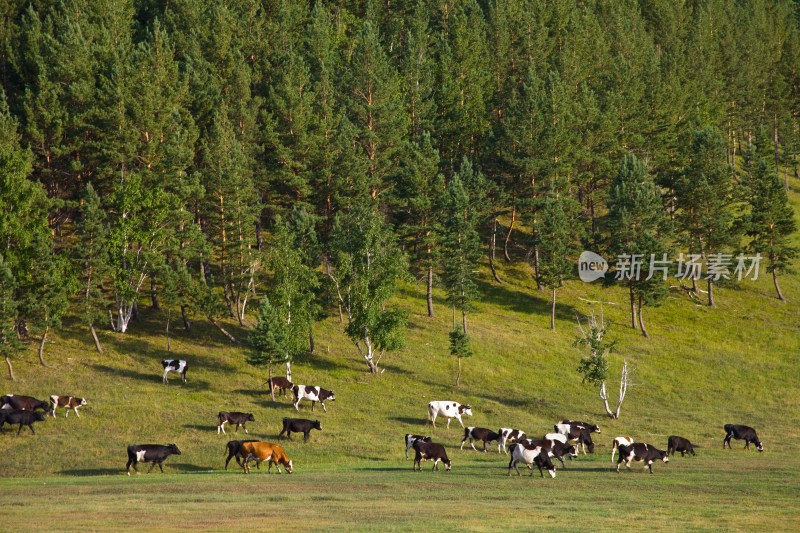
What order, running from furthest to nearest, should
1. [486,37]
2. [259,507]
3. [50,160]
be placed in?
[486,37], [50,160], [259,507]

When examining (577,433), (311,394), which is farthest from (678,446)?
(311,394)

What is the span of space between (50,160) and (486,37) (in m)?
59.9

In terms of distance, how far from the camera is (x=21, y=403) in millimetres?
51812

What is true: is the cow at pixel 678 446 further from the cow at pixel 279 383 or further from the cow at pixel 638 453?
the cow at pixel 279 383

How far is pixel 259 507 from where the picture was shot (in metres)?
30.6

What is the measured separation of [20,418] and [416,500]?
2589 centimetres

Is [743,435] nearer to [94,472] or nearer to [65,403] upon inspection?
[94,472]

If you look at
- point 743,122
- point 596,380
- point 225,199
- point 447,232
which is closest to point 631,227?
point 447,232

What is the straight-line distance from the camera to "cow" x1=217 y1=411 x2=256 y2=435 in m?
50.8

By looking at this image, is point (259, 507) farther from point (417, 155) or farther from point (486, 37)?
point (486, 37)

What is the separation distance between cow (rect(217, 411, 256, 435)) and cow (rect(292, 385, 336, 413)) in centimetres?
534

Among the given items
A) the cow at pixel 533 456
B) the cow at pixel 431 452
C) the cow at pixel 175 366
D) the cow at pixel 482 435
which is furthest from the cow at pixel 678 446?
the cow at pixel 175 366

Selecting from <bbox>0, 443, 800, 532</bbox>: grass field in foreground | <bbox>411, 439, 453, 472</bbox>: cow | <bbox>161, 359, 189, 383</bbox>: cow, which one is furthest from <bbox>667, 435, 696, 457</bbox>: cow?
<bbox>161, 359, 189, 383</bbox>: cow

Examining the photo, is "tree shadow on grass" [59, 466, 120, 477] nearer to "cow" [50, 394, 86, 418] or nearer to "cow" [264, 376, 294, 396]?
"cow" [50, 394, 86, 418]
